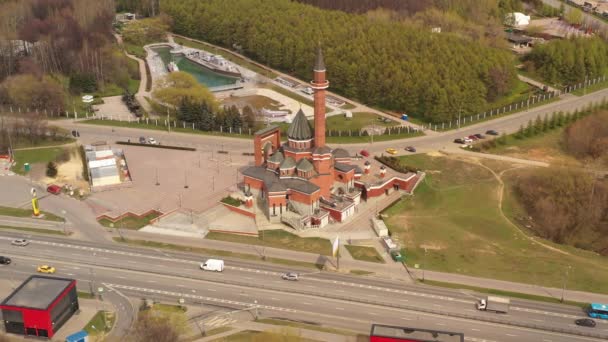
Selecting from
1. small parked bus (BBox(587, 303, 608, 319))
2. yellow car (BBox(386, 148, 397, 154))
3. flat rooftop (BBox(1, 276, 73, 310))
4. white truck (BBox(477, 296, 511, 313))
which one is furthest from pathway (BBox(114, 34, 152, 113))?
small parked bus (BBox(587, 303, 608, 319))

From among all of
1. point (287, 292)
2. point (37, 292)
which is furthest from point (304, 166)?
point (37, 292)

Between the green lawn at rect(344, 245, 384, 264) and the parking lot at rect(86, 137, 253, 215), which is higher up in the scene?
the parking lot at rect(86, 137, 253, 215)

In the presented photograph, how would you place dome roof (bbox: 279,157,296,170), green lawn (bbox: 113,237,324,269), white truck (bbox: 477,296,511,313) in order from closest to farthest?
1. white truck (bbox: 477,296,511,313)
2. green lawn (bbox: 113,237,324,269)
3. dome roof (bbox: 279,157,296,170)

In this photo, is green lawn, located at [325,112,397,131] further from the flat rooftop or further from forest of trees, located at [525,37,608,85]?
the flat rooftop

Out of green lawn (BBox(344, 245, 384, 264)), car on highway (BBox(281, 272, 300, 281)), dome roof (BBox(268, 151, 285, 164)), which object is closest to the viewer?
car on highway (BBox(281, 272, 300, 281))

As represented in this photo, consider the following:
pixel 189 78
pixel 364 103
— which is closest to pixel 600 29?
pixel 364 103

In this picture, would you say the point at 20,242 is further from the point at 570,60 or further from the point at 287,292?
the point at 570,60
